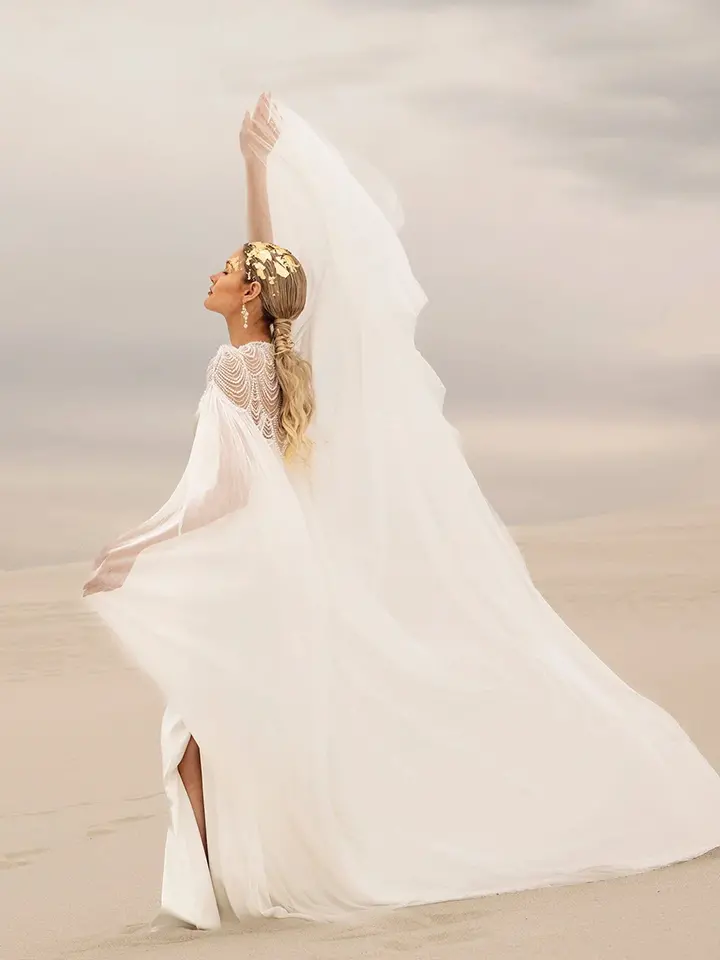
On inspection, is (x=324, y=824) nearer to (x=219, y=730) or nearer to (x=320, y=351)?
(x=219, y=730)

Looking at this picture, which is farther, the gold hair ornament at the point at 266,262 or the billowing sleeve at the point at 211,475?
the gold hair ornament at the point at 266,262

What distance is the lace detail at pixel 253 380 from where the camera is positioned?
4.18 m

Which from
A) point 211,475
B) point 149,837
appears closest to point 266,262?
point 211,475

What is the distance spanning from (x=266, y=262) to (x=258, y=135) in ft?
1.84

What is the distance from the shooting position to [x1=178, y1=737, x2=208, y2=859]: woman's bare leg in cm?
408

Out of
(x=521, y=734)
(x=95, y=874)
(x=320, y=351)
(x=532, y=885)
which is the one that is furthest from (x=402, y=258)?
(x=95, y=874)

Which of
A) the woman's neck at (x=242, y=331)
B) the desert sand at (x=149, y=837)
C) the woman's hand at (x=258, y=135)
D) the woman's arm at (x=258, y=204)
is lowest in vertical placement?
the desert sand at (x=149, y=837)

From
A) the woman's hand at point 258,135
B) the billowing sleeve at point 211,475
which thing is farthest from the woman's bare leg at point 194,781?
the woman's hand at point 258,135

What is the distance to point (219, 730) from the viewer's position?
4.00 m

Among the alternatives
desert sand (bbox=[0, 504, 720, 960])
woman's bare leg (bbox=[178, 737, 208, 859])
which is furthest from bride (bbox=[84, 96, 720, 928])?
desert sand (bbox=[0, 504, 720, 960])

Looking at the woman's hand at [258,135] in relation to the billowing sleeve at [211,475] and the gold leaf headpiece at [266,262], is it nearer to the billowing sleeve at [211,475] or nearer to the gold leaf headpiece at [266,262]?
the gold leaf headpiece at [266,262]

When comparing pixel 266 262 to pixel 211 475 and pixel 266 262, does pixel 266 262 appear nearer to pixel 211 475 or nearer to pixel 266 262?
pixel 266 262

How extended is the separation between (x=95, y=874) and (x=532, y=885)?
6.68ft

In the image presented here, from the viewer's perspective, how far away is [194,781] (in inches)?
161
